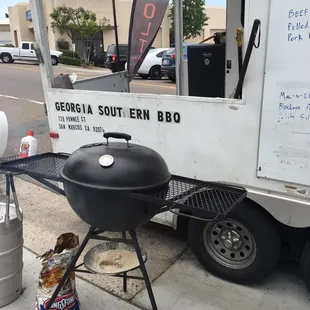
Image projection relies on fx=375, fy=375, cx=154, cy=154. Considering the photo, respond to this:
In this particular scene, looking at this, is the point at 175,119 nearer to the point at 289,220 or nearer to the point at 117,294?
the point at 289,220

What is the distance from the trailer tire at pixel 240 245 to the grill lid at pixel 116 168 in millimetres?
947

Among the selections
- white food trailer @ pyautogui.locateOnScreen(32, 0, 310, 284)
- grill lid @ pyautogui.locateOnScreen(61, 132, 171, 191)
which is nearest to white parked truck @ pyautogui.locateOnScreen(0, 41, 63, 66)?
white food trailer @ pyautogui.locateOnScreen(32, 0, 310, 284)

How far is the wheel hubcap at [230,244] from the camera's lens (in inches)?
113

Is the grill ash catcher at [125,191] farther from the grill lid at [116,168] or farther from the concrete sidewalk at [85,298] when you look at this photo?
the concrete sidewalk at [85,298]

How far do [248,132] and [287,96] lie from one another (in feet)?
1.19

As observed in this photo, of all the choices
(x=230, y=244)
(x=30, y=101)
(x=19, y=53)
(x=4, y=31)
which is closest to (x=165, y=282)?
(x=230, y=244)

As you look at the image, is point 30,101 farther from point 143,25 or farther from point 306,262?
point 306,262

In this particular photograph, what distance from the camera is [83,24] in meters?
8.42

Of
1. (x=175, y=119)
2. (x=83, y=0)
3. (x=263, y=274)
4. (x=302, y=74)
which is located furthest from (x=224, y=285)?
(x=83, y=0)

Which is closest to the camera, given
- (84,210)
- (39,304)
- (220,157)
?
(84,210)

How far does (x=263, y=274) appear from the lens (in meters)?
2.84

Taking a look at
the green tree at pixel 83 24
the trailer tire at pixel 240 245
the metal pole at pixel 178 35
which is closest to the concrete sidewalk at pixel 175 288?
the trailer tire at pixel 240 245

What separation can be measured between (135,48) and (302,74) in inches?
70.5

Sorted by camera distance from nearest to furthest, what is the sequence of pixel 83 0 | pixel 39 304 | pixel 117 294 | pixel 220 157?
pixel 39 304, pixel 220 157, pixel 117 294, pixel 83 0
